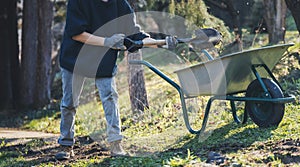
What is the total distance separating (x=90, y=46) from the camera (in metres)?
4.74

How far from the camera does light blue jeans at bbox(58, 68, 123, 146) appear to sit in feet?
15.4

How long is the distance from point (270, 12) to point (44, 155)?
616 cm

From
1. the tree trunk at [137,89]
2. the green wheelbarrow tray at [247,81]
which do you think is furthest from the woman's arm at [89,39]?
the tree trunk at [137,89]

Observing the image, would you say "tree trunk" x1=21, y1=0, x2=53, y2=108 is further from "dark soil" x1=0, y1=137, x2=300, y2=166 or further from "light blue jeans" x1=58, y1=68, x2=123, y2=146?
"light blue jeans" x1=58, y1=68, x2=123, y2=146

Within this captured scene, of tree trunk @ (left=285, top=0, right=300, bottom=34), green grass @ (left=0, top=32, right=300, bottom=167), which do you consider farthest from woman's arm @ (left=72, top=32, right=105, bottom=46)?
tree trunk @ (left=285, top=0, right=300, bottom=34)

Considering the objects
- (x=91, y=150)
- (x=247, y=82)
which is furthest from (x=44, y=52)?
(x=247, y=82)

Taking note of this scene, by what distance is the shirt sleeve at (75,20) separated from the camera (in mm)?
4560

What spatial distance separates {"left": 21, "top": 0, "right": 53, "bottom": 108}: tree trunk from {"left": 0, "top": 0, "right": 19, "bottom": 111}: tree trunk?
0.29 metres

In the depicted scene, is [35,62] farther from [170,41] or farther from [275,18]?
[170,41]

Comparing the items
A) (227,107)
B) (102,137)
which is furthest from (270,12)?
(102,137)

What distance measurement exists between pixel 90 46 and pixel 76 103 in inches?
20.9

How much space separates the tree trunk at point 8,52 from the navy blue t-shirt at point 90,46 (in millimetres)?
6096

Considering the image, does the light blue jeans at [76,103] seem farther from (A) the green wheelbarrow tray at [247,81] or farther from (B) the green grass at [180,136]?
(A) the green wheelbarrow tray at [247,81]

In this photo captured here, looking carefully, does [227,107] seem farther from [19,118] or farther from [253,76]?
[19,118]
